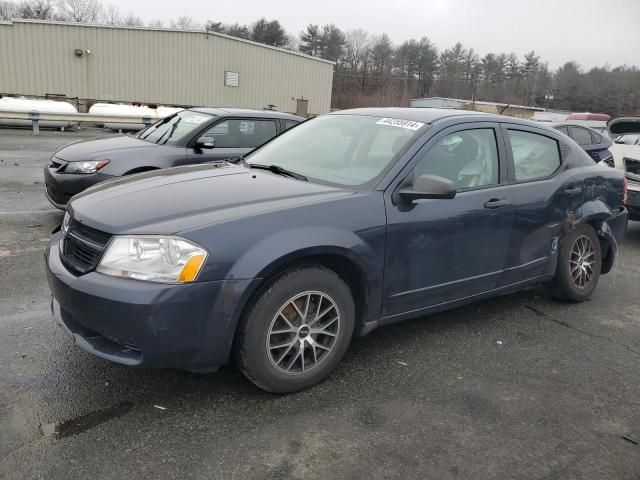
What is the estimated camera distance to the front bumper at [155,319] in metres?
2.60

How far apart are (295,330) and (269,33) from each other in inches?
2721

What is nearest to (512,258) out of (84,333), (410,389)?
(410,389)

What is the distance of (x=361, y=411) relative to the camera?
9.74 ft

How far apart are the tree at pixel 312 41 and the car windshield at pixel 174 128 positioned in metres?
69.5

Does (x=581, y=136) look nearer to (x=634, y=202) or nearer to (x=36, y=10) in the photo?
(x=634, y=202)

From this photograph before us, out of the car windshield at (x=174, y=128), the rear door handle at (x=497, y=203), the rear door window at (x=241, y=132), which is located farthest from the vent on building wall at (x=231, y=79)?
the rear door handle at (x=497, y=203)

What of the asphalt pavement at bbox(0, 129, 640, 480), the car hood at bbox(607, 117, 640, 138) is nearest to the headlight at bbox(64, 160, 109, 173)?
the asphalt pavement at bbox(0, 129, 640, 480)

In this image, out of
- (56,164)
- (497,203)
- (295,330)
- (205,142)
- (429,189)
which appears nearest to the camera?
(295,330)

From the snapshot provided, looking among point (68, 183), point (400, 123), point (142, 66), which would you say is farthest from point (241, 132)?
point (142, 66)

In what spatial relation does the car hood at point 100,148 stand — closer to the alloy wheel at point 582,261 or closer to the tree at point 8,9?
the alloy wheel at point 582,261

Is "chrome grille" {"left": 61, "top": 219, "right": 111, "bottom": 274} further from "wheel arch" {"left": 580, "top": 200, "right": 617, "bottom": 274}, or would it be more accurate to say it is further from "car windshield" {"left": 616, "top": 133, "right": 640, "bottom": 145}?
"car windshield" {"left": 616, "top": 133, "right": 640, "bottom": 145}

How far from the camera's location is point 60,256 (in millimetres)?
3115

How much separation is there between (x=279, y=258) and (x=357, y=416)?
0.95 metres

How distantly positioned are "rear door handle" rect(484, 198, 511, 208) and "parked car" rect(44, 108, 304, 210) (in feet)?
11.0
